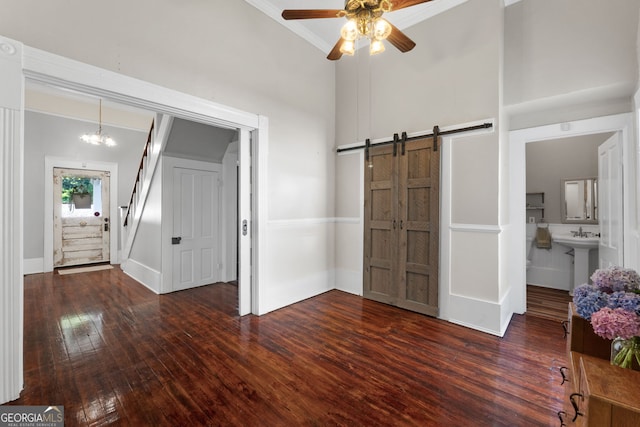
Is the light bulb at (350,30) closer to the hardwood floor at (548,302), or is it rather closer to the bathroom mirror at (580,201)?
the hardwood floor at (548,302)

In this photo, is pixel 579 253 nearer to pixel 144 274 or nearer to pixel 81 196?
pixel 144 274

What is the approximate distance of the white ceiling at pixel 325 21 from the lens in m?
3.12

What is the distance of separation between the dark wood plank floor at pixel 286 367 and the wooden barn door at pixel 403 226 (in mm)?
338

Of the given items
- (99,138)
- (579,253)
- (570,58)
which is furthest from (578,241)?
(99,138)

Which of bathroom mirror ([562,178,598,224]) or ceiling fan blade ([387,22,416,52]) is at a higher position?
ceiling fan blade ([387,22,416,52])

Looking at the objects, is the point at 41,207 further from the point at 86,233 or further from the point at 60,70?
the point at 60,70

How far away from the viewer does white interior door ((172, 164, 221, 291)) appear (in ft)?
13.7

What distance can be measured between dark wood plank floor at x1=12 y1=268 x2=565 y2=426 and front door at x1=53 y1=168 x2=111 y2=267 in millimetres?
3058

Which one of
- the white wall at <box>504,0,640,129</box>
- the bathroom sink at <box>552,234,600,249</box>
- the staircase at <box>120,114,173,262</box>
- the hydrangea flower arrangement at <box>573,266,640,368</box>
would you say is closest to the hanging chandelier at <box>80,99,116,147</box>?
the staircase at <box>120,114,173,262</box>

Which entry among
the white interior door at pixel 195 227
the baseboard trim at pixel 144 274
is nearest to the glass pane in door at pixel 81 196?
the baseboard trim at pixel 144 274

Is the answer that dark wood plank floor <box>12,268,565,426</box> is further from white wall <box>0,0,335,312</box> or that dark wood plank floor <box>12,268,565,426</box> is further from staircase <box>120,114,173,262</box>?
staircase <box>120,114,173,262</box>

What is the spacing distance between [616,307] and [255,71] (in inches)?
135

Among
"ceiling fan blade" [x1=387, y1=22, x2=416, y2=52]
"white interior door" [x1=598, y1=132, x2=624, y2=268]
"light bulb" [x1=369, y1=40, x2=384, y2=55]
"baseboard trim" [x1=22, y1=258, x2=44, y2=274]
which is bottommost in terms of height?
"baseboard trim" [x1=22, y1=258, x2=44, y2=274]

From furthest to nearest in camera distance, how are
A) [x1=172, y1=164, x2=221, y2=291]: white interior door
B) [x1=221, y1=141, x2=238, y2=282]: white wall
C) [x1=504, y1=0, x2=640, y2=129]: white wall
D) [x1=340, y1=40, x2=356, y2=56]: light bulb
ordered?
1. [x1=221, y1=141, x2=238, y2=282]: white wall
2. [x1=172, y1=164, x2=221, y2=291]: white interior door
3. [x1=504, y1=0, x2=640, y2=129]: white wall
4. [x1=340, y1=40, x2=356, y2=56]: light bulb
